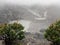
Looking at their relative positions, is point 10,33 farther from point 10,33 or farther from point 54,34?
point 54,34

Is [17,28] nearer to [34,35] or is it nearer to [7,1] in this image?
[34,35]

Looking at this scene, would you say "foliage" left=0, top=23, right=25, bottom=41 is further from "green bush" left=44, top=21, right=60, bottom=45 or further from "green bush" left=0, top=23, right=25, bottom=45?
"green bush" left=44, top=21, right=60, bottom=45

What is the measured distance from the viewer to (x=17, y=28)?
673 cm

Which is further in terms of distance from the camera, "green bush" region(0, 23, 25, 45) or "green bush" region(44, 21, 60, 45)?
"green bush" region(0, 23, 25, 45)

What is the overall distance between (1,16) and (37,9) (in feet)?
6.10

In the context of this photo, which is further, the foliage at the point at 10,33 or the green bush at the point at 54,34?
the foliage at the point at 10,33

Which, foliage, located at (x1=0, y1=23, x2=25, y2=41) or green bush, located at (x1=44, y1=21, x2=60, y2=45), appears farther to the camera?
foliage, located at (x1=0, y1=23, x2=25, y2=41)

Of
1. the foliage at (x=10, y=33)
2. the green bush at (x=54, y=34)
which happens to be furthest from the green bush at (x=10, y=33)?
the green bush at (x=54, y=34)

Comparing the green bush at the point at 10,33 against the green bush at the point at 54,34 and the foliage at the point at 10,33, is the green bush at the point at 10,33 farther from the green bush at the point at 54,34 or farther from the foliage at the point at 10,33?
the green bush at the point at 54,34

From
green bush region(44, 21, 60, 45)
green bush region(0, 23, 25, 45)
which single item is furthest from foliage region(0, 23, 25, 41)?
green bush region(44, 21, 60, 45)

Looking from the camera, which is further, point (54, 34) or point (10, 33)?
point (10, 33)

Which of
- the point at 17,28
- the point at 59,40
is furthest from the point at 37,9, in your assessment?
the point at 59,40

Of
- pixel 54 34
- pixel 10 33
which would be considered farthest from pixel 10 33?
pixel 54 34

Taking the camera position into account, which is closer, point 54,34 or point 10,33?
point 54,34
